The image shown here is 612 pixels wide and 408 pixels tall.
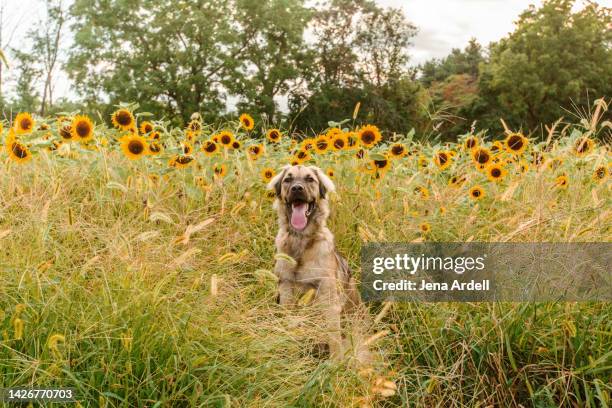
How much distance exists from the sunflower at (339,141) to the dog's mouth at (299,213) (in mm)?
994

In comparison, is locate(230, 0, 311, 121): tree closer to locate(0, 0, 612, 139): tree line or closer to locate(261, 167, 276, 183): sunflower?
locate(0, 0, 612, 139): tree line

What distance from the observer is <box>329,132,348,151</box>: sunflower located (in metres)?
4.89

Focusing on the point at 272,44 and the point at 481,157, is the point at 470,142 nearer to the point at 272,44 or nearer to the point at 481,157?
the point at 481,157

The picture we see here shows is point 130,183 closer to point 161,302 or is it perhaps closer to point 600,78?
point 161,302

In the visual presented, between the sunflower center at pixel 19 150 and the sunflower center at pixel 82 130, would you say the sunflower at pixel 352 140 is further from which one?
the sunflower center at pixel 19 150

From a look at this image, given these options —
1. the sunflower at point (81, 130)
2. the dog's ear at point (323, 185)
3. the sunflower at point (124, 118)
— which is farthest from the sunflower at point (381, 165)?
the sunflower at point (81, 130)

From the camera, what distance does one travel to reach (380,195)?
15.8 ft

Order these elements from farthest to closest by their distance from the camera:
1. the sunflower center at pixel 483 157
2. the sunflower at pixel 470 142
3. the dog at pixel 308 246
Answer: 1. the sunflower at pixel 470 142
2. the sunflower center at pixel 483 157
3. the dog at pixel 308 246

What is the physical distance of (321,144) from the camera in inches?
200

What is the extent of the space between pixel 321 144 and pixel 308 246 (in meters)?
1.36

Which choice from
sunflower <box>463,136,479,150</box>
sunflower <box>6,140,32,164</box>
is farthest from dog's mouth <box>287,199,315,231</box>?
sunflower <box>463,136,479,150</box>

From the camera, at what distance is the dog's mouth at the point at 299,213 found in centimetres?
400

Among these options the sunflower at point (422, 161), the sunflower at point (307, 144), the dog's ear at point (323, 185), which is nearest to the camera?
the dog's ear at point (323, 185)

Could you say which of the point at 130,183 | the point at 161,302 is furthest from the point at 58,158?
the point at 161,302
